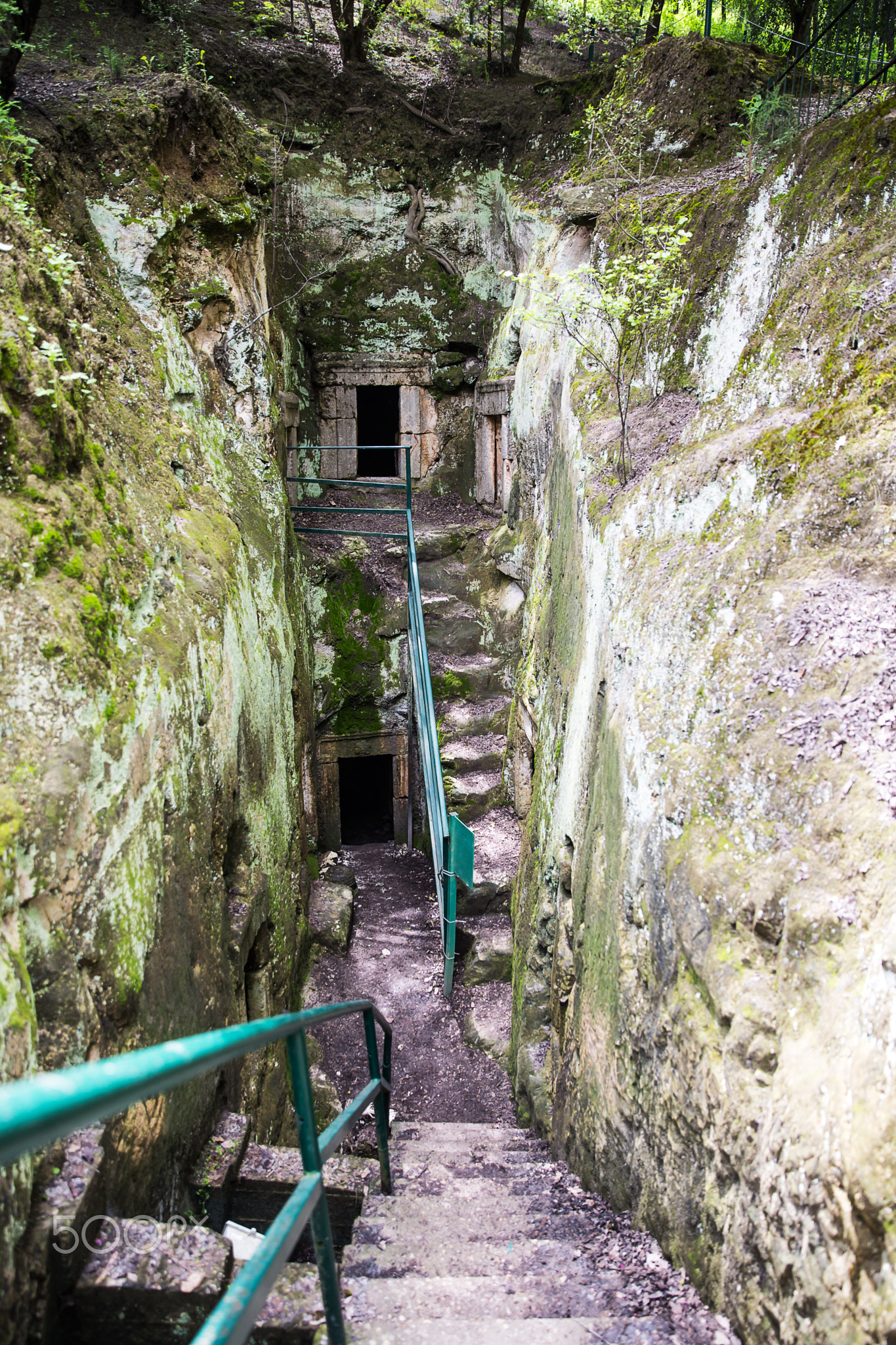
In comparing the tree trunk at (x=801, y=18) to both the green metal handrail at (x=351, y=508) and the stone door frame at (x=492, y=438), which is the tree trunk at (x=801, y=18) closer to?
the stone door frame at (x=492, y=438)

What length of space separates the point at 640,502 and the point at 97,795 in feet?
10.1

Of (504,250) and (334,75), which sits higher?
(334,75)

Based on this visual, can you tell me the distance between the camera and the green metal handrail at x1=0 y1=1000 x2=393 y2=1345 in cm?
83

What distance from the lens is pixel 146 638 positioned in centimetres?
383

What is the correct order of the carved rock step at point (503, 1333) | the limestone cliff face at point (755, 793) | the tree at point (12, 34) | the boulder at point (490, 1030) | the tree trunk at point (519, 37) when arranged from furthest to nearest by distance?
the tree trunk at point (519, 37) → the boulder at point (490, 1030) → the tree at point (12, 34) → the carved rock step at point (503, 1333) → the limestone cliff face at point (755, 793)

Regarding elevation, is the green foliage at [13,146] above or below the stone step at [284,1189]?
above

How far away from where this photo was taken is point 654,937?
10.2 ft

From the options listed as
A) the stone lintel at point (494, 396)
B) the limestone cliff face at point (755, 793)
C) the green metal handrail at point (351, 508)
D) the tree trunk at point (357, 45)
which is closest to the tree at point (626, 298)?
the limestone cliff face at point (755, 793)

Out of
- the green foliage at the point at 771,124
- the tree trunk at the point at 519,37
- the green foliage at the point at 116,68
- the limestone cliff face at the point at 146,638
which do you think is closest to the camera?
the limestone cliff face at the point at 146,638

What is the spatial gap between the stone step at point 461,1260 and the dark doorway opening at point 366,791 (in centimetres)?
945

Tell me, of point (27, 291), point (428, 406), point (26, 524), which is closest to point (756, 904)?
point (26, 524)

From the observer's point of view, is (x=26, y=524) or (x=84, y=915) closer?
(x=84, y=915)

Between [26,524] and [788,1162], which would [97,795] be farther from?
[788,1162]

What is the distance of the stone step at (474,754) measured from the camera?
9242 mm
